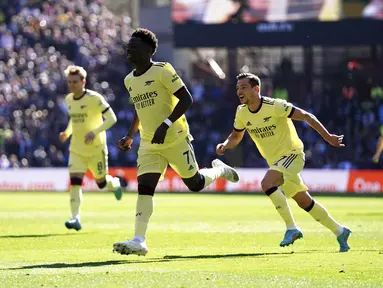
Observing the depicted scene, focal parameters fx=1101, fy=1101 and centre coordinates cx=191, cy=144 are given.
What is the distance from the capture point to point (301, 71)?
41438 mm

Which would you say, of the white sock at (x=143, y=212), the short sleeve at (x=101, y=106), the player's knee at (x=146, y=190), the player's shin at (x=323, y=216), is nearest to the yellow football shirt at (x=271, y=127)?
the player's shin at (x=323, y=216)

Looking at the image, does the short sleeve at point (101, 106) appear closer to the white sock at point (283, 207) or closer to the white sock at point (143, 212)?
the white sock at point (283, 207)

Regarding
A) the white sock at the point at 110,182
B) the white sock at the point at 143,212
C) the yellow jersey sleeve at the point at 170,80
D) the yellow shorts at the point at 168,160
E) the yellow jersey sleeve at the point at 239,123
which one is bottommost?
the white sock at the point at 110,182

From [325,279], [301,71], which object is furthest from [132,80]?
[301,71]

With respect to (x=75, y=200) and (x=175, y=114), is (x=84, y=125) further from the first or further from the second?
(x=175, y=114)

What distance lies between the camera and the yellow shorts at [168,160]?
41.4 feet

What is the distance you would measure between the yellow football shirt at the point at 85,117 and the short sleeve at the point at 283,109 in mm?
5484

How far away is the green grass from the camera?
10.2 metres

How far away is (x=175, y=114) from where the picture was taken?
40.3ft

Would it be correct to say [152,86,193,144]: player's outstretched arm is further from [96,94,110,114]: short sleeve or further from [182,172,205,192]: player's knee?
[96,94,110,114]: short sleeve

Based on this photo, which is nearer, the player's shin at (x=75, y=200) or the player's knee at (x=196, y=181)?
the player's knee at (x=196, y=181)

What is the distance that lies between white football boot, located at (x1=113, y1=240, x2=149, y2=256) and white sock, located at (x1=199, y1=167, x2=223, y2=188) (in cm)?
195

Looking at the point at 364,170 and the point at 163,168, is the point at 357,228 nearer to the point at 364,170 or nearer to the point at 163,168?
the point at 163,168

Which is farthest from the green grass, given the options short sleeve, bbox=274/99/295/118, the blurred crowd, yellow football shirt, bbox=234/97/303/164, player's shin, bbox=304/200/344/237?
the blurred crowd
